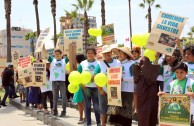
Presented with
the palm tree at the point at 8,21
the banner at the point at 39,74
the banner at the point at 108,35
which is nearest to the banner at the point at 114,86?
the banner at the point at 39,74

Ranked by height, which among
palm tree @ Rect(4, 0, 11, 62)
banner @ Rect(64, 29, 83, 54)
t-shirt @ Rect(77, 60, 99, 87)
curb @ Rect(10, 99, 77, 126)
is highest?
palm tree @ Rect(4, 0, 11, 62)

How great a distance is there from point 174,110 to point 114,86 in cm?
163

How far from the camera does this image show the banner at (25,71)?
1036cm

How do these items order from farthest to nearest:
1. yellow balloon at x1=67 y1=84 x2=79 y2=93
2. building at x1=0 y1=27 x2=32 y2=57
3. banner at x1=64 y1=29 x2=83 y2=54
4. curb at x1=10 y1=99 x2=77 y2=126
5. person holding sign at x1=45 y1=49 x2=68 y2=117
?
1. building at x1=0 y1=27 x2=32 y2=57
2. banner at x1=64 y1=29 x2=83 y2=54
3. person holding sign at x1=45 y1=49 x2=68 y2=117
4. curb at x1=10 y1=99 x2=77 y2=126
5. yellow balloon at x1=67 y1=84 x2=79 y2=93

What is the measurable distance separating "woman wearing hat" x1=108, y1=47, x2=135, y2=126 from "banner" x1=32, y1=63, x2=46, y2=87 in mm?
3954

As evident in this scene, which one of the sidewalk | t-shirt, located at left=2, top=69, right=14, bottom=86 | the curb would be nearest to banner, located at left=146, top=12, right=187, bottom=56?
the sidewalk

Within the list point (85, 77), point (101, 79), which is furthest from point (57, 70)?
point (101, 79)

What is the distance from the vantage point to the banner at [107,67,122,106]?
6.04 m

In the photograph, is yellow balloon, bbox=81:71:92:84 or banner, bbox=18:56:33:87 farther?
banner, bbox=18:56:33:87

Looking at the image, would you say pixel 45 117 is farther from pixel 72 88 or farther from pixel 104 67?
pixel 104 67

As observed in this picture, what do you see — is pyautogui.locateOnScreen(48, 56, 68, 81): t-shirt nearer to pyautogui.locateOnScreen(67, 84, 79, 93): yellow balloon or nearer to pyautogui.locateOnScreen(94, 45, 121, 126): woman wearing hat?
pyautogui.locateOnScreen(67, 84, 79, 93): yellow balloon

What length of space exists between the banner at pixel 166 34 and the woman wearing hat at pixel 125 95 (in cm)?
65

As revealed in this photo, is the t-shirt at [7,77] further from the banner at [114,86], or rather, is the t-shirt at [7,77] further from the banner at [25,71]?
the banner at [114,86]

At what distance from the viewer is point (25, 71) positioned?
10570 millimetres
